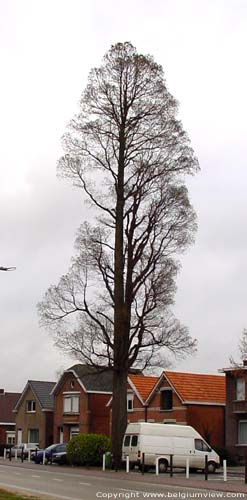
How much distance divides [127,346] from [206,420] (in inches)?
666

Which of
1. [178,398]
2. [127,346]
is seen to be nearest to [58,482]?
[127,346]

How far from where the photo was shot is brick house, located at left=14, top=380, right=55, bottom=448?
258 feet

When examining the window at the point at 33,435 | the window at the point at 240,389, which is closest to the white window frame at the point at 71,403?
the window at the point at 33,435

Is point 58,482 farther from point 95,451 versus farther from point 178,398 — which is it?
point 178,398

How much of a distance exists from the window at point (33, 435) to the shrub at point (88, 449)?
2977 centimetres

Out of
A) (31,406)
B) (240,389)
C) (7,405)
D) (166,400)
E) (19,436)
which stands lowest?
(19,436)

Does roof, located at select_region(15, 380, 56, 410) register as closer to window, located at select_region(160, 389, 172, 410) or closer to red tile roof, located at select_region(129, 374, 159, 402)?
red tile roof, located at select_region(129, 374, 159, 402)

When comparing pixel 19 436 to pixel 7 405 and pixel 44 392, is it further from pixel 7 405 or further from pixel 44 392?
pixel 7 405

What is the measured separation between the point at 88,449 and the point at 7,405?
4482 cm

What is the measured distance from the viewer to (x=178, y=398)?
60844mm

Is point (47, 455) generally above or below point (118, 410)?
below

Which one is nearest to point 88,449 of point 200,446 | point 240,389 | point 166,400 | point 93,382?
point 200,446

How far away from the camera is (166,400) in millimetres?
62438

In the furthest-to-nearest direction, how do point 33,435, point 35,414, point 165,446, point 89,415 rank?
point 33,435 < point 35,414 < point 89,415 < point 165,446
